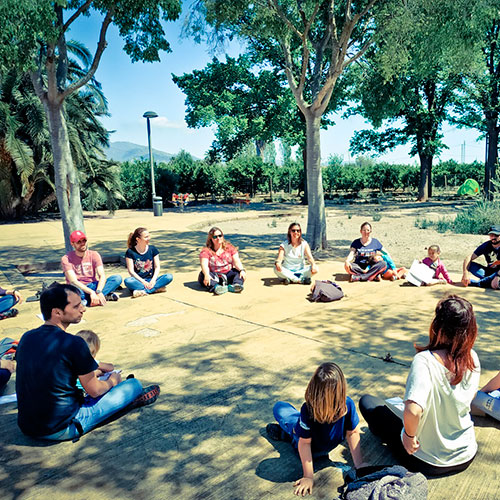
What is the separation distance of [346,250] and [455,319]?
370 inches

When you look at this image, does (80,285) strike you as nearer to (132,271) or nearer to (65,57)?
(132,271)

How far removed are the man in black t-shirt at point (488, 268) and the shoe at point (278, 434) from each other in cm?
553

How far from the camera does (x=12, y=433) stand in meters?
3.41

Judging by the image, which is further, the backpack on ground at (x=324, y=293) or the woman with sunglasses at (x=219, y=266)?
the woman with sunglasses at (x=219, y=266)

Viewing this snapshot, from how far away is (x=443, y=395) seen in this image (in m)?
2.60

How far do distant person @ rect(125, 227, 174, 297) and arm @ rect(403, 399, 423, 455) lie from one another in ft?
18.1

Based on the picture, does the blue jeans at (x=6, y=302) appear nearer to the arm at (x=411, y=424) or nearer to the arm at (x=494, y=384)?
the arm at (x=411, y=424)

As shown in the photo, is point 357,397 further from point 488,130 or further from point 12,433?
point 488,130

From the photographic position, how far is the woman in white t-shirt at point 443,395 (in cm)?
251

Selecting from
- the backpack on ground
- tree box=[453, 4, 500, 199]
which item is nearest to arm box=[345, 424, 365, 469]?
the backpack on ground

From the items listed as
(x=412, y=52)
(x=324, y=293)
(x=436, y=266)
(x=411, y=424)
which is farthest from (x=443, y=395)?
(x=412, y=52)

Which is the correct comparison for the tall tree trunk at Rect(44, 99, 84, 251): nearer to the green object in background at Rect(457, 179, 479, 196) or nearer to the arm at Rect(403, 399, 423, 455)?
the arm at Rect(403, 399, 423, 455)

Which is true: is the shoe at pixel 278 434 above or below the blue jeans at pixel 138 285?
below

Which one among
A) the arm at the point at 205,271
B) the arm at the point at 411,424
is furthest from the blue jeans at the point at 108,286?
the arm at the point at 411,424
